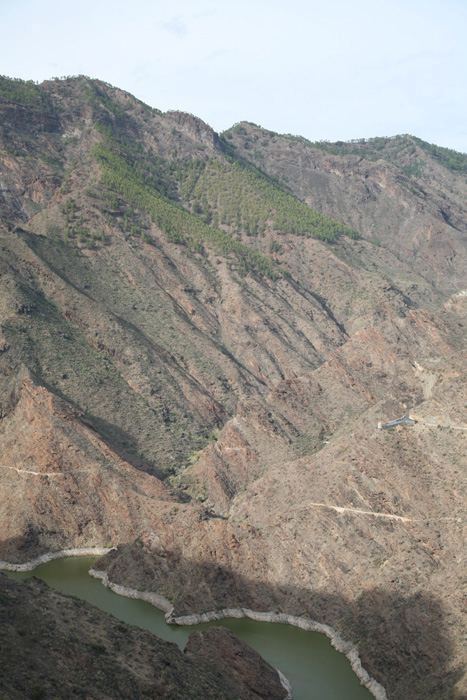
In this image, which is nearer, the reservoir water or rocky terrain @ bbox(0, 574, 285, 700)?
rocky terrain @ bbox(0, 574, 285, 700)

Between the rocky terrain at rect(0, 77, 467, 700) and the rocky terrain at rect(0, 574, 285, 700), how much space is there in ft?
44.6

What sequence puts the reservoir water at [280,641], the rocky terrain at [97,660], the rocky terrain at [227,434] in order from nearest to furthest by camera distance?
the rocky terrain at [97,660] < the reservoir water at [280,641] < the rocky terrain at [227,434]

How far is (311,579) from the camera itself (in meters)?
85.1

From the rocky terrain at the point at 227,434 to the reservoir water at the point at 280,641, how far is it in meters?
2.23

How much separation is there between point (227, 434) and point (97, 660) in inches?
2632

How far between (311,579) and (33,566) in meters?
33.9

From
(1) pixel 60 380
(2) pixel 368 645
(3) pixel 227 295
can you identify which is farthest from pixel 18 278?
(2) pixel 368 645

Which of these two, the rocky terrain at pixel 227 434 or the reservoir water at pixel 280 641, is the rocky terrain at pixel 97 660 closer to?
the reservoir water at pixel 280 641

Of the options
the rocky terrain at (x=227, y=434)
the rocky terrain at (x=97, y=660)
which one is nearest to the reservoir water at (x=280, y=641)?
the rocky terrain at (x=227, y=434)

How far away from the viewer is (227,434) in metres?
122

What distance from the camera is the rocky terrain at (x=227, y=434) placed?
8094cm

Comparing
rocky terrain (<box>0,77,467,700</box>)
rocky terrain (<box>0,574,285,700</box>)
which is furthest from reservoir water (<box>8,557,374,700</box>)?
rocky terrain (<box>0,574,285,700</box>)

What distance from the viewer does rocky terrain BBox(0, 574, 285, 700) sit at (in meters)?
51.8

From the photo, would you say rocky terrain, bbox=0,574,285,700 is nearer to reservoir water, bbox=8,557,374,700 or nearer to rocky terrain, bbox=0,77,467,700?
reservoir water, bbox=8,557,374,700
